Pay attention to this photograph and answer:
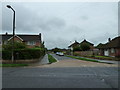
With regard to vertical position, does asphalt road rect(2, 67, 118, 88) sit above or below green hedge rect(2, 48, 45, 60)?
below

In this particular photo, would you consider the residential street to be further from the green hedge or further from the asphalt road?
the green hedge

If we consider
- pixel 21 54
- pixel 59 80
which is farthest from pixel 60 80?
pixel 21 54

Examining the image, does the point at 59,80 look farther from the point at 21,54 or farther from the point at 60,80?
the point at 21,54

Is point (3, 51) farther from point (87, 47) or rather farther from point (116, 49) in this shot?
point (87, 47)

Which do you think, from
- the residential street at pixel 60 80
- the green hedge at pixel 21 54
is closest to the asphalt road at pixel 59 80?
the residential street at pixel 60 80

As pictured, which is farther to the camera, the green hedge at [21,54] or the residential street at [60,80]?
the green hedge at [21,54]

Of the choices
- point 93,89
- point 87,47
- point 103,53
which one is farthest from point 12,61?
point 87,47

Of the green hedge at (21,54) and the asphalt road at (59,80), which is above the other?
the green hedge at (21,54)

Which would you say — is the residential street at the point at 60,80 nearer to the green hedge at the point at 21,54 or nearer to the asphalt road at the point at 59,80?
the asphalt road at the point at 59,80

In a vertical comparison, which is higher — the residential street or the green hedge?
the green hedge

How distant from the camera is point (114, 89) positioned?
208 inches

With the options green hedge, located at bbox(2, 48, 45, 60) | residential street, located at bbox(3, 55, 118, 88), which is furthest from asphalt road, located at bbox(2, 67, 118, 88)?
green hedge, located at bbox(2, 48, 45, 60)

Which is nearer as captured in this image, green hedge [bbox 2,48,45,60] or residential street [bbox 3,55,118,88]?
residential street [bbox 3,55,118,88]

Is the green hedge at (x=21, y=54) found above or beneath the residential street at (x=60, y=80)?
above
